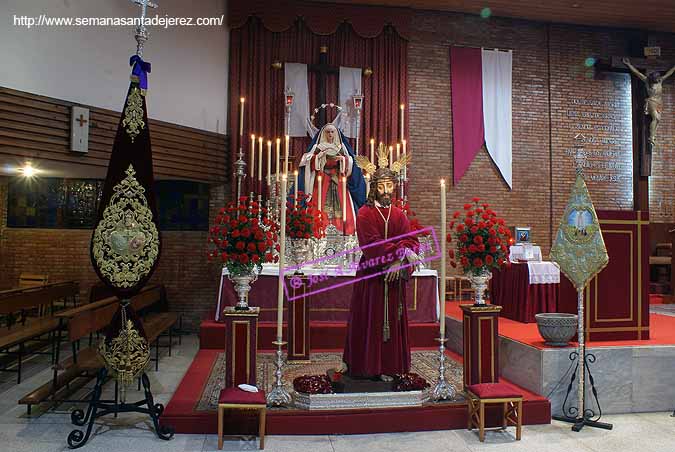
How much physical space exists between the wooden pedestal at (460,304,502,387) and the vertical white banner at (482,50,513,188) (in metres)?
6.53

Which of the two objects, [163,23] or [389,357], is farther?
[163,23]

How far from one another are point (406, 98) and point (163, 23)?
4629 millimetres

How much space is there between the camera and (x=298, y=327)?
6.43 m

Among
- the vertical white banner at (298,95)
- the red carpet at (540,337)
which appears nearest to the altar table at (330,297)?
the red carpet at (540,337)

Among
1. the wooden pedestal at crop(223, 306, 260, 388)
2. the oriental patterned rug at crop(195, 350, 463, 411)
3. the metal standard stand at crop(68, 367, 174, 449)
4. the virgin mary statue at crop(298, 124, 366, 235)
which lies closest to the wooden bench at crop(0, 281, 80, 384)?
the metal standard stand at crop(68, 367, 174, 449)

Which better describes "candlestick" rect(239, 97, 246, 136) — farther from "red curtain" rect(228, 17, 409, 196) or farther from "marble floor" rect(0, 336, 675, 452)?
"marble floor" rect(0, 336, 675, 452)

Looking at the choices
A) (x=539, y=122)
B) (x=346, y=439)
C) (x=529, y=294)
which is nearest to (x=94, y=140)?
(x=346, y=439)

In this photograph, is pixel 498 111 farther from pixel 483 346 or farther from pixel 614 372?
pixel 483 346

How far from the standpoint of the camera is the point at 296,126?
10125 mm

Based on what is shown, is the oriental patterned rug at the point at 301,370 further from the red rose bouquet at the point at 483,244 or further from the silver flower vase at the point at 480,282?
the red rose bouquet at the point at 483,244

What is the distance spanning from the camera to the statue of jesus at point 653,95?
10852 millimetres

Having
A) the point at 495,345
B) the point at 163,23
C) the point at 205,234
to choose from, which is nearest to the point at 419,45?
the point at 163,23

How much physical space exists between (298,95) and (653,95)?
7231mm

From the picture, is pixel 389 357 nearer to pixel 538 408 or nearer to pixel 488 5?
pixel 538 408
